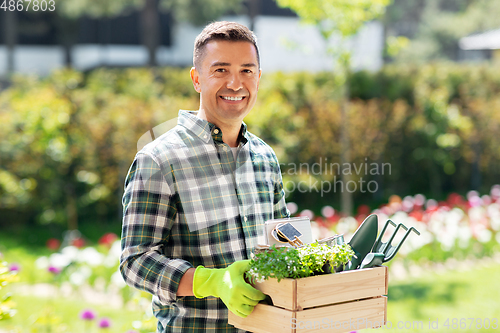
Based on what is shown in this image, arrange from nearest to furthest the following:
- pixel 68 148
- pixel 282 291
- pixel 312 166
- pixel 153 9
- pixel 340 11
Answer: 1. pixel 282 291
2. pixel 340 11
3. pixel 68 148
4. pixel 312 166
5. pixel 153 9

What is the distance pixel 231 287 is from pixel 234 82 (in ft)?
2.13

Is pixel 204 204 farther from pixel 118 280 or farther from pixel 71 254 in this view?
pixel 71 254

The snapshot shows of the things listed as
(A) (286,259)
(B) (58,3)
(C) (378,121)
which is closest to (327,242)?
(A) (286,259)

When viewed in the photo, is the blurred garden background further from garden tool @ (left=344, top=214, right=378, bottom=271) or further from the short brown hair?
garden tool @ (left=344, top=214, right=378, bottom=271)

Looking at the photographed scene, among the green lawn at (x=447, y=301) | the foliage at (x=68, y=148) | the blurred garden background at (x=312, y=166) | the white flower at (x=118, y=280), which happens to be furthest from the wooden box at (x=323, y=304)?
the foliage at (x=68, y=148)

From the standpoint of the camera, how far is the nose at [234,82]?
5.24 feet

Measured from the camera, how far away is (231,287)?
137 centimetres

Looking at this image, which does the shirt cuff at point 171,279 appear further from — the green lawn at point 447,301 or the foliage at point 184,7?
the foliage at point 184,7

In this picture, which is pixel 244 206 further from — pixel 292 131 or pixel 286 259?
pixel 292 131

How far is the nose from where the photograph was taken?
1.60m

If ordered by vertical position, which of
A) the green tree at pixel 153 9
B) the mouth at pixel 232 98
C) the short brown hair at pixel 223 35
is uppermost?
the green tree at pixel 153 9

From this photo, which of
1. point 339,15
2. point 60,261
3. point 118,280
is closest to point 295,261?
point 118,280

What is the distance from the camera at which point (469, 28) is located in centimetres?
1864

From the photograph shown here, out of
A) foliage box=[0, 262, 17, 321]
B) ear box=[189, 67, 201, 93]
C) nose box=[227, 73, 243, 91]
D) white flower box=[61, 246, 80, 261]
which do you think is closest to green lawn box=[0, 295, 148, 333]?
white flower box=[61, 246, 80, 261]
